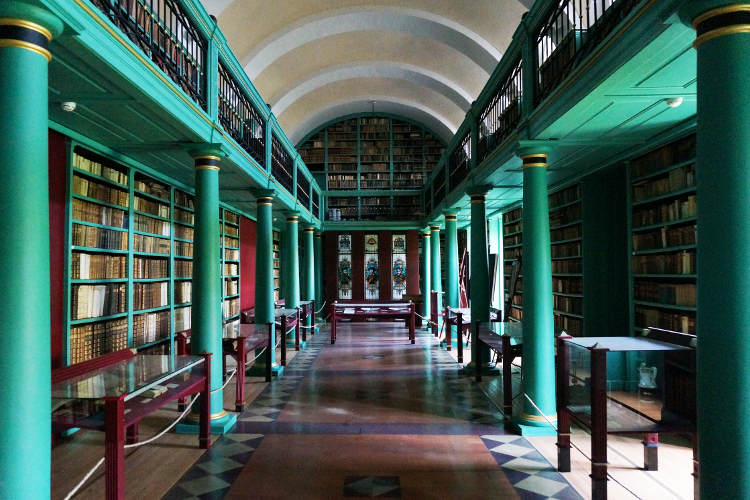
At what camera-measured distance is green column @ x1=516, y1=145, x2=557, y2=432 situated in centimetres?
459

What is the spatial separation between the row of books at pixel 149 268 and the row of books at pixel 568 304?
561 cm

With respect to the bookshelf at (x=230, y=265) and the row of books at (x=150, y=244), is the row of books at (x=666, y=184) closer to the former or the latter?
the row of books at (x=150, y=244)

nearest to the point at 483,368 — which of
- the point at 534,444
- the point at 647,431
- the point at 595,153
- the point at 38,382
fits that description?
the point at 534,444

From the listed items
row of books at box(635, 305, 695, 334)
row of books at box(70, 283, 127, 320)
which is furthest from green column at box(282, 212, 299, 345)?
row of books at box(635, 305, 695, 334)

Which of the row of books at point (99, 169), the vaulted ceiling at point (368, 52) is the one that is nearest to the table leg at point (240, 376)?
Result: the row of books at point (99, 169)

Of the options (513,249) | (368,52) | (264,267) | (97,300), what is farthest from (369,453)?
(368,52)

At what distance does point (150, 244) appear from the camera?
620 centimetres

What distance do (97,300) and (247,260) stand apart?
18.5 feet

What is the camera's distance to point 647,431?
3029 millimetres

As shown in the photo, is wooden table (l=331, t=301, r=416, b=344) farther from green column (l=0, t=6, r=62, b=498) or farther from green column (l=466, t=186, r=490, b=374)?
green column (l=0, t=6, r=62, b=498)

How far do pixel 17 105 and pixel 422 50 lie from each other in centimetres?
1053

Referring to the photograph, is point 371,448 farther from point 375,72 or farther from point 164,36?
point 375,72

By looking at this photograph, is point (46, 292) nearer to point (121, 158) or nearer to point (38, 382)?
point (38, 382)

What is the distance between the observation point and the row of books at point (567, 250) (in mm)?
7430
